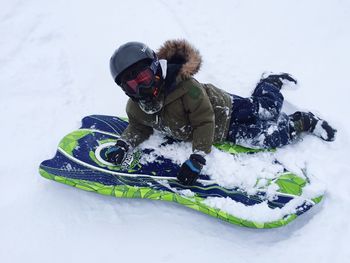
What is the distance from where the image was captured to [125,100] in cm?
368

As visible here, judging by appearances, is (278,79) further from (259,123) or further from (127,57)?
(127,57)

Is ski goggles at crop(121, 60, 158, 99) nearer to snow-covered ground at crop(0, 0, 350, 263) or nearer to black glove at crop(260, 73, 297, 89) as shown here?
snow-covered ground at crop(0, 0, 350, 263)

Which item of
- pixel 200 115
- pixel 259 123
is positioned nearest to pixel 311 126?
pixel 259 123

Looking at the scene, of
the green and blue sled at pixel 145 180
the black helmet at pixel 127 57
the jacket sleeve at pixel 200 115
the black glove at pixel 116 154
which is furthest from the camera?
the black glove at pixel 116 154

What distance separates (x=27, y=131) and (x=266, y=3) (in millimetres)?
3183

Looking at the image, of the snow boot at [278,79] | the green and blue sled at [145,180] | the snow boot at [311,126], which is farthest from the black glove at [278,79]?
the green and blue sled at [145,180]

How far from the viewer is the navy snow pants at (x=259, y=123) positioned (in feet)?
9.90

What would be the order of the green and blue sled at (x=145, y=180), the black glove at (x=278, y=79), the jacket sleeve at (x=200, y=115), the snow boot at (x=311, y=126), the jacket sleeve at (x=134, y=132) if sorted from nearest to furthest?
the green and blue sled at (x=145, y=180), the jacket sleeve at (x=200, y=115), the jacket sleeve at (x=134, y=132), the snow boot at (x=311, y=126), the black glove at (x=278, y=79)

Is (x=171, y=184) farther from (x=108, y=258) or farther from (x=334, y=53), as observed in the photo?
(x=334, y=53)

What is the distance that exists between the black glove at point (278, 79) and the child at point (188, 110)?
0.55 feet

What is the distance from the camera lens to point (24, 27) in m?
4.26

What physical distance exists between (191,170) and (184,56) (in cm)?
80

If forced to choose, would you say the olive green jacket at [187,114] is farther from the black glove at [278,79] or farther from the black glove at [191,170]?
the black glove at [278,79]

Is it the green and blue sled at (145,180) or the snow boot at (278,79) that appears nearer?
the green and blue sled at (145,180)
